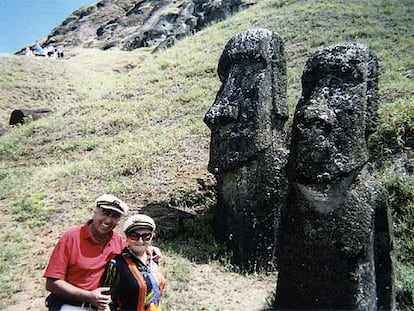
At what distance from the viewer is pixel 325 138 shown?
4594 mm

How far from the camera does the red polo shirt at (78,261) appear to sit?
11.6ft

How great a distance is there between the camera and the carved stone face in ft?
14.9

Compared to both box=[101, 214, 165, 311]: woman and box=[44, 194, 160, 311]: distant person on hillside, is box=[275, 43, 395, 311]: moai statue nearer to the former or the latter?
box=[101, 214, 165, 311]: woman

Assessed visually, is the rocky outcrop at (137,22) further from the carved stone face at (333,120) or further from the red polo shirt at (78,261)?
the red polo shirt at (78,261)

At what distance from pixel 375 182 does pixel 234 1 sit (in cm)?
2759

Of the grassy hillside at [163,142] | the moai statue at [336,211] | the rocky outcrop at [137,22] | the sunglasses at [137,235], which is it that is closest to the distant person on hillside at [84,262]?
the sunglasses at [137,235]

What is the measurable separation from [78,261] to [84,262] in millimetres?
40

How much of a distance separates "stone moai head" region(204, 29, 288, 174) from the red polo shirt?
10.6 ft

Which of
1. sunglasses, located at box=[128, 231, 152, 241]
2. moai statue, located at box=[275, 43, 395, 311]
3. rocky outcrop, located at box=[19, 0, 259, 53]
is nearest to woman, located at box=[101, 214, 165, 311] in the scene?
sunglasses, located at box=[128, 231, 152, 241]

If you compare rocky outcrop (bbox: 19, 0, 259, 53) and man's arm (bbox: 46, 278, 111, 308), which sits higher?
rocky outcrop (bbox: 19, 0, 259, 53)

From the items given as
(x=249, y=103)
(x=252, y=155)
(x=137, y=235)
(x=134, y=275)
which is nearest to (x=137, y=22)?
(x=249, y=103)

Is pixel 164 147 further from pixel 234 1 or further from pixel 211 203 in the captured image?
pixel 234 1

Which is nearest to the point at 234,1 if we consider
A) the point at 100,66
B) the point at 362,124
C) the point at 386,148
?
the point at 100,66

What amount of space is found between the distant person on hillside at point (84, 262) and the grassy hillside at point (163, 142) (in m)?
2.13
